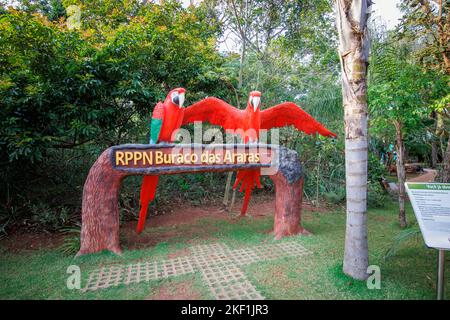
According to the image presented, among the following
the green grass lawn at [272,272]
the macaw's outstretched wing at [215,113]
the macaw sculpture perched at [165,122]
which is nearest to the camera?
the green grass lawn at [272,272]

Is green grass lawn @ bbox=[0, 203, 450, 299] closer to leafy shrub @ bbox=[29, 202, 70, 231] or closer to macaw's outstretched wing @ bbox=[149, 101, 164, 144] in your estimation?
leafy shrub @ bbox=[29, 202, 70, 231]

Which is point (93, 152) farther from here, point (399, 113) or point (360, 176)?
point (399, 113)

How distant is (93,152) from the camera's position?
567 centimetres

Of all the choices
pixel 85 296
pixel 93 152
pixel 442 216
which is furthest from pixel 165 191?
pixel 442 216

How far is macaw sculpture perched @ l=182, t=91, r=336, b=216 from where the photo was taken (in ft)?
14.1

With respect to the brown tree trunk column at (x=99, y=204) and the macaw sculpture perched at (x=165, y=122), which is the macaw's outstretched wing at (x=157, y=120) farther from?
the brown tree trunk column at (x=99, y=204)

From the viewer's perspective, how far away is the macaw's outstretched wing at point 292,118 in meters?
4.48

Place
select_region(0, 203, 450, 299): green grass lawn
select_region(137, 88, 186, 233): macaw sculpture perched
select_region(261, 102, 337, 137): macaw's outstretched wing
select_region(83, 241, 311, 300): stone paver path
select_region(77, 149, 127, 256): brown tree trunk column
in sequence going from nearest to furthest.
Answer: select_region(0, 203, 450, 299): green grass lawn, select_region(83, 241, 311, 300): stone paver path, select_region(77, 149, 127, 256): brown tree trunk column, select_region(137, 88, 186, 233): macaw sculpture perched, select_region(261, 102, 337, 137): macaw's outstretched wing

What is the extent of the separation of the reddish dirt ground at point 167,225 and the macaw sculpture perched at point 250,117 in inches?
61.6

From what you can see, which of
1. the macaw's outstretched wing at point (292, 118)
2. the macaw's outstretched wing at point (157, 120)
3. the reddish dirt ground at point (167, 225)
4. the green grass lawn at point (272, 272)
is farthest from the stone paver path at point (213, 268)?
the macaw's outstretched wing at point (292, 118)

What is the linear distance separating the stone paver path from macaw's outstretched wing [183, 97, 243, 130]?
7.00 ft

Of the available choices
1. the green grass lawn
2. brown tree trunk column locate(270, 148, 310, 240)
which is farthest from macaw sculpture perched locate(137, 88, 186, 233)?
brown tree trunk column locate(270, 148, 310, 240)

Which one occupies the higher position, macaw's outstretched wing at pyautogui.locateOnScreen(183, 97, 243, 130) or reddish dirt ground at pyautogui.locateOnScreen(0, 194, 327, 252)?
macaw's outstretched wing at pyautogui.locateOnScreen(183, 97, 243, 130)

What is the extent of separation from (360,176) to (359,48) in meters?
1.37
